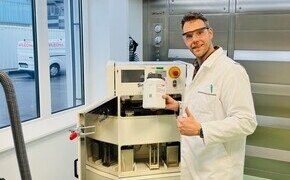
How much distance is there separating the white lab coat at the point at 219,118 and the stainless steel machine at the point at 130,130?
19 centimetres

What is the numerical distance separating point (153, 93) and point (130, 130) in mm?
295

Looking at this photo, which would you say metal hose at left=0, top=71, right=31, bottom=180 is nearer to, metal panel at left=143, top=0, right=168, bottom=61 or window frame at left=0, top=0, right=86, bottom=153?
window frame at left=0, top=0, right=86, bottom=153

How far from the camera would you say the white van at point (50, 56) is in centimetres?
238

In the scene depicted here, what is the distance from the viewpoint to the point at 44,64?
96.9 inches

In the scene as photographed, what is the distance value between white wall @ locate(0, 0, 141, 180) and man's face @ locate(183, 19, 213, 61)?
107 cm

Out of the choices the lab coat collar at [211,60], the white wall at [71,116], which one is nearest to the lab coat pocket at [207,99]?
the lab coat collar at [211,60]

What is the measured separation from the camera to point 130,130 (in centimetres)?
179

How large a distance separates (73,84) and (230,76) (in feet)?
6.39

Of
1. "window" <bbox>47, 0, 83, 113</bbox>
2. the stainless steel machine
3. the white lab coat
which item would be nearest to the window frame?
"window" <bbox>47, 0, 83, 113</bbox>

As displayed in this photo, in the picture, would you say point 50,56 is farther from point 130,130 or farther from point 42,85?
point 130,130

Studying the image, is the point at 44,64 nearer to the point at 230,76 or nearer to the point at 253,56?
the point at 230,76

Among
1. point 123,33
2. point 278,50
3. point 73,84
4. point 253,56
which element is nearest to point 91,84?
point 73,84

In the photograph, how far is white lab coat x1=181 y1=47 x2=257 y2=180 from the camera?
4.64ft

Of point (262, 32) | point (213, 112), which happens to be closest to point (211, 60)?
point (213, 112)
